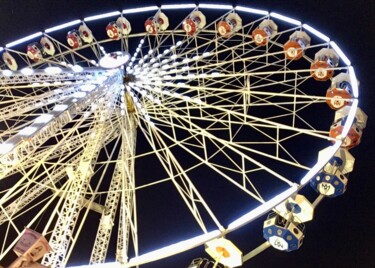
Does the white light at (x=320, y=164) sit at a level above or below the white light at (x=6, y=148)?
below

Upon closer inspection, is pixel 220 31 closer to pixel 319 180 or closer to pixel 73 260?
pixel 319 180

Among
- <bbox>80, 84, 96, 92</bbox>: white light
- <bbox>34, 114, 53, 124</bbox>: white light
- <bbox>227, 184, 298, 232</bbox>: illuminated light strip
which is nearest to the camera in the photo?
<bbox>227, 184, 298, 232</bbox>: illuminated light strip

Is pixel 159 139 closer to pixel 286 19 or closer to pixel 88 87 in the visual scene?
pixel 88 87

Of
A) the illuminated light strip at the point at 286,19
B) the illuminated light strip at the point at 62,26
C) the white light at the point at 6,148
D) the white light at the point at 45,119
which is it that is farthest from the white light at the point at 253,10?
the white light at the point at 6,148

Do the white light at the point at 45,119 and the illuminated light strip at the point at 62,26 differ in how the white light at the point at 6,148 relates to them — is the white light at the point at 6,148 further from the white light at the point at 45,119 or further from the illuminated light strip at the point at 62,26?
the illuminated light strip at the point at 62,26

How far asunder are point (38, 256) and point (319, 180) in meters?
5.95

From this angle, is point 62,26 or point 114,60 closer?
point 114,60

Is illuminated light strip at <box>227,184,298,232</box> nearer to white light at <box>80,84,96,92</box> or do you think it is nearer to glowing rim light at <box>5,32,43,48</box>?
white light at <box>80,84,96,92</box>

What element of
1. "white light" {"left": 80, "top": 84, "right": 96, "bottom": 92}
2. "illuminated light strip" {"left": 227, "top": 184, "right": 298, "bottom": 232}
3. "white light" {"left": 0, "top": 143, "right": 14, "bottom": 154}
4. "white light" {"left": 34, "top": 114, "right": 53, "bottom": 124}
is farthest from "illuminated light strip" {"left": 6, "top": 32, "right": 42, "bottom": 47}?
"illuminated light strip" {"left": 227, "top": 184, "right": 298, "bottom": 232}

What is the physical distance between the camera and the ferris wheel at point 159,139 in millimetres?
10828

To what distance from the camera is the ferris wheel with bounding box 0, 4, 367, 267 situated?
1083 cm

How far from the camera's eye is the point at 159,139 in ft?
39.9

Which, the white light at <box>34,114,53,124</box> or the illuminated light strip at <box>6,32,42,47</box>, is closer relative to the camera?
the white light at <box>34,114,53,124</box>

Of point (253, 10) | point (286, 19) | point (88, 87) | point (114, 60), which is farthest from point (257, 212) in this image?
point (253, 10)
